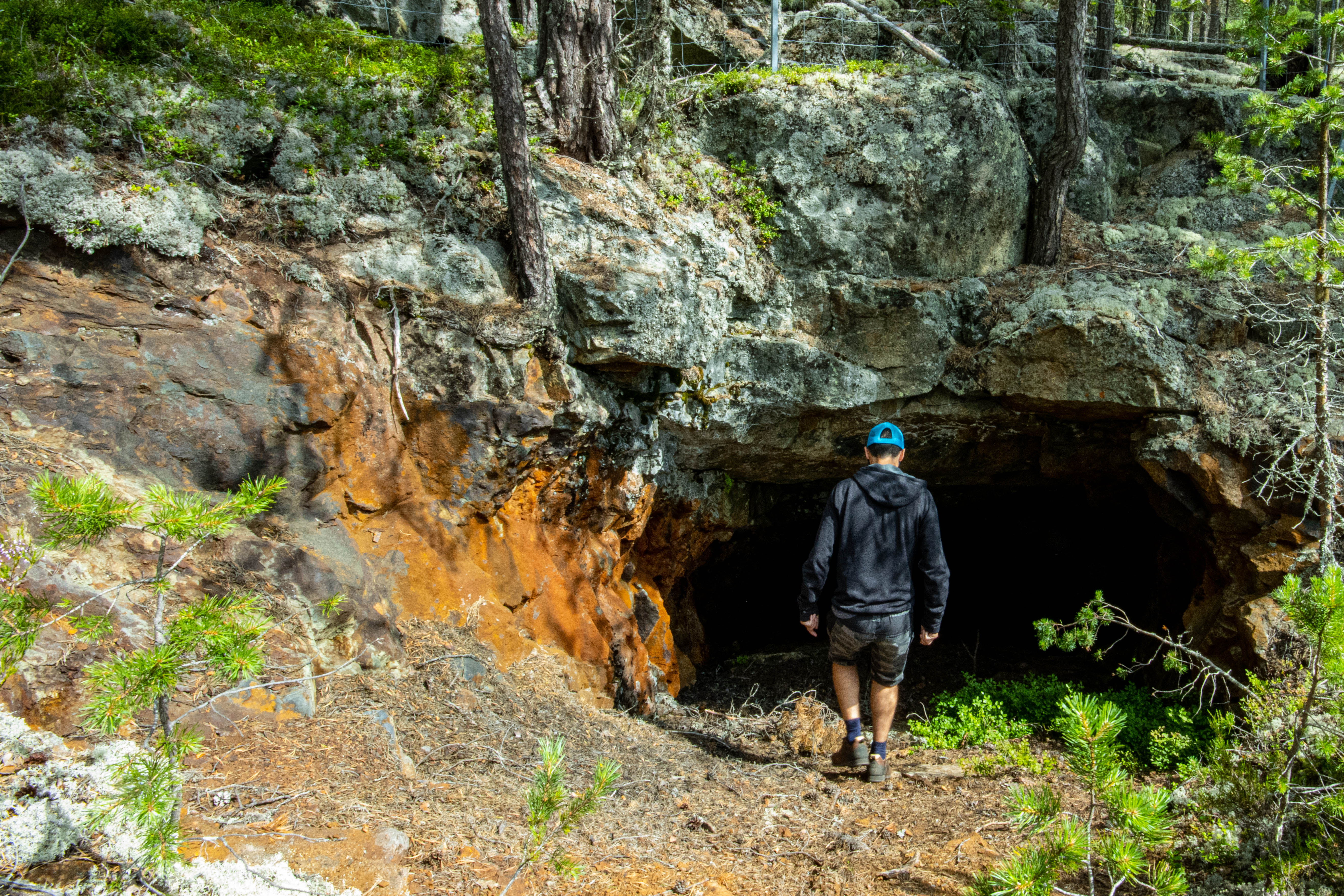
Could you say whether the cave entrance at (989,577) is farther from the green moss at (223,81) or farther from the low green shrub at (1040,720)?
the green moss at (223,81)

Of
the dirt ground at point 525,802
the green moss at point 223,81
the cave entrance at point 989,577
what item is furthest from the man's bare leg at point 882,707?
the green moss at point 223,81

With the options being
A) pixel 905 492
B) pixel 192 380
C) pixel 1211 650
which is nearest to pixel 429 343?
pixel 192 380

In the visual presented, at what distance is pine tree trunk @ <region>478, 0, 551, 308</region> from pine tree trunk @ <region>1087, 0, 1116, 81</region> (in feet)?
23.1

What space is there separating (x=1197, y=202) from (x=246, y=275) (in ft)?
29.0

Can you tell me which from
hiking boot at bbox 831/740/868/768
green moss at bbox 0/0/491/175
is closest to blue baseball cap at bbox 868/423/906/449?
hiking boot at bbox 831/740/868/768

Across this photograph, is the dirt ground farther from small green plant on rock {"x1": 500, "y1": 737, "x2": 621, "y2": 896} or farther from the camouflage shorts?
the camouflage shorts

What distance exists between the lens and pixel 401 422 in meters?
5.14

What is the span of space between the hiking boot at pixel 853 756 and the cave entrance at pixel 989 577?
3.20 metres

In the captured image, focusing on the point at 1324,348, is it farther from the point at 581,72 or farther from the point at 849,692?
the point at 581,72

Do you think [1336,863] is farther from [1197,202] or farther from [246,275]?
[1197,202]

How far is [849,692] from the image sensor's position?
13.8 feet

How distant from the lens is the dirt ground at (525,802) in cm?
269

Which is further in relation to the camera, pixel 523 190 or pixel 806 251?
pixel 806 251

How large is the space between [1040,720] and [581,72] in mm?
6505
